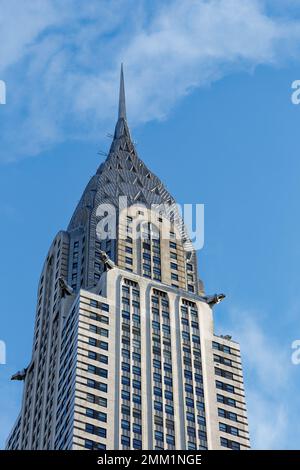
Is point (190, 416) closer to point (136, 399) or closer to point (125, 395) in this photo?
point (136, 399)

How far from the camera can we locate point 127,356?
6777 inches

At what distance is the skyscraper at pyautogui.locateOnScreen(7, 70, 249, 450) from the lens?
16362 centimetres

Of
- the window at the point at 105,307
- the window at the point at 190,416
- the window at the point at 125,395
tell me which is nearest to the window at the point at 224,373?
the window at the point at 190,416

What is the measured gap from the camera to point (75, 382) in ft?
539

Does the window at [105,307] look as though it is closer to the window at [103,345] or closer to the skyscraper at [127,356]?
the skyscraper at [127,356]

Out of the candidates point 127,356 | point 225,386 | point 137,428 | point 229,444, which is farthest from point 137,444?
point 225,386

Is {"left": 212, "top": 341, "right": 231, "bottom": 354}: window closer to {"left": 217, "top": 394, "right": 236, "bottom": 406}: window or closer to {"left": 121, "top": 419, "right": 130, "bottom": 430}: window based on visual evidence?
{"left": 217, "top": 394, "right": 236, "bottom": 406}: window

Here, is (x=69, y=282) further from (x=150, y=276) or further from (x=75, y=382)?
(x=75, y=382)

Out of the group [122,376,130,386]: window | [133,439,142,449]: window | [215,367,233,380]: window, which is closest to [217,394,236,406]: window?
[215,367,233,380]: window

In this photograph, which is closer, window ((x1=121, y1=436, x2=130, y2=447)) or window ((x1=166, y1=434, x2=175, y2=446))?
window ((x1=121, y1=436, x2=130, y2=447))

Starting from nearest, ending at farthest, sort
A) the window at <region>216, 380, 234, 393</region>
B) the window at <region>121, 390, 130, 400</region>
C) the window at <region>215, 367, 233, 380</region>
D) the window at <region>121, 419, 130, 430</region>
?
the window at <region>121, 419, 130, 430</region> < the window at <region>121, 390, 130, 400</region> < the window at <region>216, 380, 234, 393</region> < the window at <region>215, 367, 233, 380</region>

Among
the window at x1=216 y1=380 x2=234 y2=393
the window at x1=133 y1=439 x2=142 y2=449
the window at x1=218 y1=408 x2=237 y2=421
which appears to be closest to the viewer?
the window at x1=133 y1=439 x2=142 y2=449
